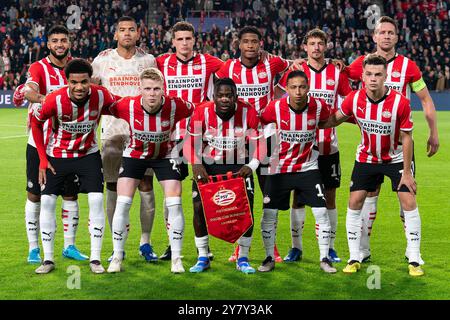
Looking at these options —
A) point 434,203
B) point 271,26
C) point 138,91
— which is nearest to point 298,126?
point 138,91

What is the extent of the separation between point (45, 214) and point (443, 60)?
24.8m

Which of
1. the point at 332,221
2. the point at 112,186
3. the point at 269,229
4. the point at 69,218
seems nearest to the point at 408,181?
the point at 332,221

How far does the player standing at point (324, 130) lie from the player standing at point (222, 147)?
2.03 ft

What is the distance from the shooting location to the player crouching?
6926 mm

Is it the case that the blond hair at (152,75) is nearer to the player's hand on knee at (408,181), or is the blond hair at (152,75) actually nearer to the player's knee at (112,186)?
the player's knee at (112,186)

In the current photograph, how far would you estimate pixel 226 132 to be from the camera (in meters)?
6.93

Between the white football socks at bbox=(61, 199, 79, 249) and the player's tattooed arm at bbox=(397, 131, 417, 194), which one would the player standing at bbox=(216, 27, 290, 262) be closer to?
the player's tattooed arm at bbox=(397, 131, 417, 194)

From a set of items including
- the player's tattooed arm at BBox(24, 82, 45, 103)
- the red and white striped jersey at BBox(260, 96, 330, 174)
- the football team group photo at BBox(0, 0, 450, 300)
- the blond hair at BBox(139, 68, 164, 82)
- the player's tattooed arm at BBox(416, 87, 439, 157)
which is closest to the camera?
the football team group photo at BBox(0, 0, 450, 300)

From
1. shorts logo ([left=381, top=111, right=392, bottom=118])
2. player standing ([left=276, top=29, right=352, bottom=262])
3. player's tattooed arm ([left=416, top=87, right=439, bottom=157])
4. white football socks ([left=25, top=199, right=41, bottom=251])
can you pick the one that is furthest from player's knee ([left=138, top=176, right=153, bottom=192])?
player's tattooed arm ([left=416, top=87, right=439, bottom=157])

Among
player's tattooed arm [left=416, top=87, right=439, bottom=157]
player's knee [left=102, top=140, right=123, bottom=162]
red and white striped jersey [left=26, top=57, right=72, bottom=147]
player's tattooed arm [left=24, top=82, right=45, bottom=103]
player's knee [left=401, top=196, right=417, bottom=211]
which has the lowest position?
player's knee [left=401, top=196, right=417, bottom=211]

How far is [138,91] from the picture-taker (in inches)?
299

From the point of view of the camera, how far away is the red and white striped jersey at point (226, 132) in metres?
6.91

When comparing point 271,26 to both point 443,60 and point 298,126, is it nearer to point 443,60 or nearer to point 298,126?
point 443,60

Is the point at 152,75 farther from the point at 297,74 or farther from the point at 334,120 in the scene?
the point at 334,120
